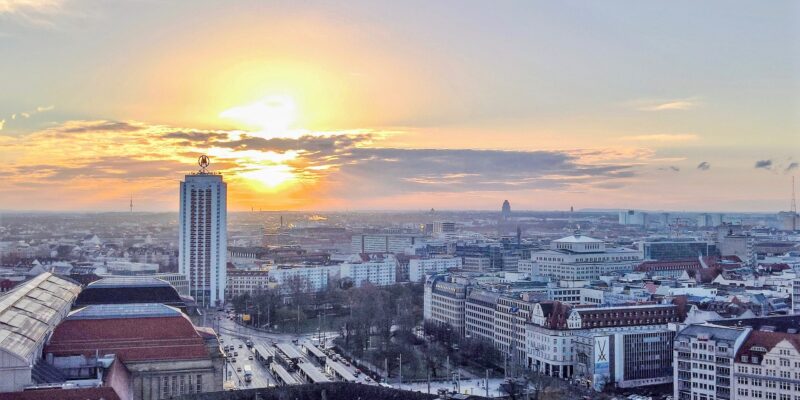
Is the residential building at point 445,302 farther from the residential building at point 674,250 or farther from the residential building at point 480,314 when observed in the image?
the residential building at point 674,250

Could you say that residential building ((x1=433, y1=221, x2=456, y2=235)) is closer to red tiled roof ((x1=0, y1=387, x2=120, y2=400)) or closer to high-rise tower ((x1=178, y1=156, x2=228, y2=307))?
high-rise tower ((x1=178, y1=156, x2=228, y2=307))

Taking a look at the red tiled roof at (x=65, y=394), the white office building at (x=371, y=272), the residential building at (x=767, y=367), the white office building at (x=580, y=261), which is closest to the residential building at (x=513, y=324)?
the residential building at (x=767, y=367)

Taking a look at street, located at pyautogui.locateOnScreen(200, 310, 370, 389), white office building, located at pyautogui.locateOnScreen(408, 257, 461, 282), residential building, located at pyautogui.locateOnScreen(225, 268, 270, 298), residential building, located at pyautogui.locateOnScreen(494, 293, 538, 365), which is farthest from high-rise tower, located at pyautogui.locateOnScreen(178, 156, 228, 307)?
residential building, located at pyautogui.locateOnScreen(494, 293, 538, 365)

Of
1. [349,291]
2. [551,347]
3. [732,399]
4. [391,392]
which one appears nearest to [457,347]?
[551,347]

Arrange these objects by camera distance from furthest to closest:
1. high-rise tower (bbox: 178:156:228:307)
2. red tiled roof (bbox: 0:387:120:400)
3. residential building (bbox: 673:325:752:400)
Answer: high-rise tower (bbox: 178:156:228:307), residential building (bbox: 673:325:752:400), red tiled roof (bbox: 0:387:120:400)

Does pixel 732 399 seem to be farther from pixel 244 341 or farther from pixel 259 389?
pixel 244 341

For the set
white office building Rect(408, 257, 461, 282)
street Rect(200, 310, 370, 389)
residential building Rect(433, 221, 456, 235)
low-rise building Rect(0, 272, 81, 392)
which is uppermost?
residential building Rect(433, 221, 456, 235)

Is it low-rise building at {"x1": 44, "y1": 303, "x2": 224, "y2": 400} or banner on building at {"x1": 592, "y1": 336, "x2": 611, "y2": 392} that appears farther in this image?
banner on building at {"x1": 592, "y1": 336, "x2": 611, "y2": 392}
